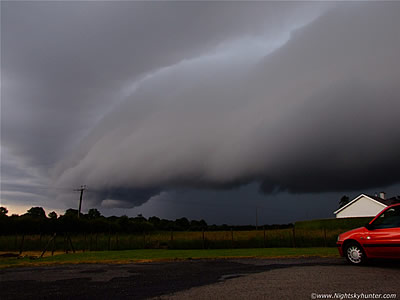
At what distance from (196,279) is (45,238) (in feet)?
122

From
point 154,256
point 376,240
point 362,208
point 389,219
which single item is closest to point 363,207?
point 362,208

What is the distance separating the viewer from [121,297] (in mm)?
8070

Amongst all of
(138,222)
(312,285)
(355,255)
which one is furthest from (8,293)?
(138,222)

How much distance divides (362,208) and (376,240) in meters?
46.0

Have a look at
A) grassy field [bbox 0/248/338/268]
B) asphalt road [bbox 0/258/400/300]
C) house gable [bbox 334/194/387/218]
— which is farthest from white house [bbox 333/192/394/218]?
asphalt road [bbox 0/258/400/300]

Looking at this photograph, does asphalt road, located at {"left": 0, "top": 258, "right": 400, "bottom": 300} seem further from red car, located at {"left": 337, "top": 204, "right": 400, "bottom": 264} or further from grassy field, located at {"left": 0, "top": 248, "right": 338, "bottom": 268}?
grassy field, located at {"left": 0, "top": 248, "right": 338, "bottom": 268}

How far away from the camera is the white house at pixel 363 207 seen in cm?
5097

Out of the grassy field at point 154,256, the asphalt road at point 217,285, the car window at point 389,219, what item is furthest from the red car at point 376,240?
the grassy field at point 154,256

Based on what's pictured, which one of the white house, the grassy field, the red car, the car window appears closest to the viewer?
the red car

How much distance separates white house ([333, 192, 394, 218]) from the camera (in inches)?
2007

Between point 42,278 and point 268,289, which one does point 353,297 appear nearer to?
point 268,289

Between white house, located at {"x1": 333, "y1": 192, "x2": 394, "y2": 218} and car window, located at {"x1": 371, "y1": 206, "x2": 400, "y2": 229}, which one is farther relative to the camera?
white house, located at {"x1": 333, "y1": 192, "x2": 394, "y2": 218}

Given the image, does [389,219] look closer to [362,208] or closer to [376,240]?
[376,240]

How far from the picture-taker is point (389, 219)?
36.1 ft
